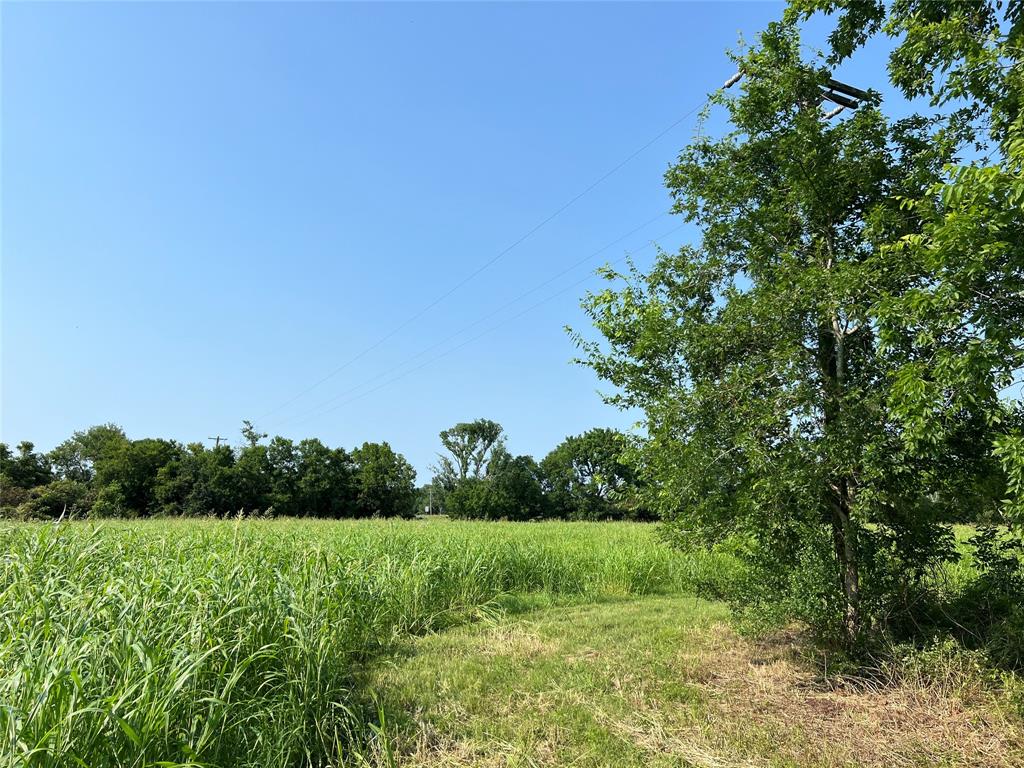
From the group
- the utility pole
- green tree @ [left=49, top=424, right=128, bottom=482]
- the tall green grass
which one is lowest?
the tall green grass

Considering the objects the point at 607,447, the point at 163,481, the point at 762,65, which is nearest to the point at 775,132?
the point at 762,65

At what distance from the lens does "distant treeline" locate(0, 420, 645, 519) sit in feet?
132

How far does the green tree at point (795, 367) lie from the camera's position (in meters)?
4.26

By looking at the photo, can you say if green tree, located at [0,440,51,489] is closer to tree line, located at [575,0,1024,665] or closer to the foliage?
the foliage

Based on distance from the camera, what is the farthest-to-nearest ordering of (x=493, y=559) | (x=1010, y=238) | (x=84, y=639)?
(x=493, y=559), (x=84, y=639), (x=1010, y=238)

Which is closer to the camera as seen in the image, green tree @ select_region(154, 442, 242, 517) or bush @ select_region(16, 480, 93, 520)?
bush @ select_region(16, 480, 93, 520)

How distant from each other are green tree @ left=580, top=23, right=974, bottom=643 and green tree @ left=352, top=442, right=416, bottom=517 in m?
47.7

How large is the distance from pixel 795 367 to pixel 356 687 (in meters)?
4.93

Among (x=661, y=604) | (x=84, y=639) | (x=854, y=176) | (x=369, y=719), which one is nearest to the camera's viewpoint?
(x=84, y=639)

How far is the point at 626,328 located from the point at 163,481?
1858 inches

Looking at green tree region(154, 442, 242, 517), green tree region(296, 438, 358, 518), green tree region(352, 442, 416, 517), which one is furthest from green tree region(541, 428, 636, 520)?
green tree region(154, 442, 242, 517)

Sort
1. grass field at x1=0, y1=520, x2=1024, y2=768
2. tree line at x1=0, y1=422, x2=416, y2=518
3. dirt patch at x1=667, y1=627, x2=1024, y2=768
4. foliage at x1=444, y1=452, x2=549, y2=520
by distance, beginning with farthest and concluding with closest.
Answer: foliage at x1=444, y1=452, x2=549, y2=520
tree line at x1=0, y1=422, x2=416, y2=518
dirt patch at x1=667, y1=627, x2=1024, y2=768
grass field at x1=0, y1=520, x2=1024, y2=768

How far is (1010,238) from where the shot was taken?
2941 mm

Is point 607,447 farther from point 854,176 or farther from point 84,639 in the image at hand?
point 84,639
